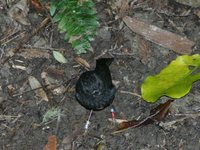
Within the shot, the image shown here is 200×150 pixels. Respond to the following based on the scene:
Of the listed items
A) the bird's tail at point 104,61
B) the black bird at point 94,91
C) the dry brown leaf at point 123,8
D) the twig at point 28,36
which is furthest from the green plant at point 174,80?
the twig at point 28,36

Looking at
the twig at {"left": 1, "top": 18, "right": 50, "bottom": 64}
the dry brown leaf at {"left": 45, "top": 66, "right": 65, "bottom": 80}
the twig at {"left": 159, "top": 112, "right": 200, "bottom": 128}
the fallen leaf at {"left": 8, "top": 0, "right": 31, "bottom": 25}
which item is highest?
the fallen leaf at {"left": 8, "top": 0, "right": 31, "bottom": 25}

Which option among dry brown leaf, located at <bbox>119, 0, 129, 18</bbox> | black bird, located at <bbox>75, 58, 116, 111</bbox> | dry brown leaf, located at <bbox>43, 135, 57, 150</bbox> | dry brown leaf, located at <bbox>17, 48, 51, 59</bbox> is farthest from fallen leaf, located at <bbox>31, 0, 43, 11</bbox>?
dry brown leaf, located at <bbox>43, 135, 57, 150</bbox>

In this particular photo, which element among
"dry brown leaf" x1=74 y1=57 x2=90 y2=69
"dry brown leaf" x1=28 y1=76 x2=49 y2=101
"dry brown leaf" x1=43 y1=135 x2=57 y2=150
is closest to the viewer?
"dry brown leaf" x1=43 y1=135 x2=57 y2=150

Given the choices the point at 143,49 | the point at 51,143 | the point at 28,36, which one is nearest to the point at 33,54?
the point at 28,36

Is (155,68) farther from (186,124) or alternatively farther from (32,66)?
(32,66)

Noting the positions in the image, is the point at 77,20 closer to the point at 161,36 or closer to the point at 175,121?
the point at 161,36

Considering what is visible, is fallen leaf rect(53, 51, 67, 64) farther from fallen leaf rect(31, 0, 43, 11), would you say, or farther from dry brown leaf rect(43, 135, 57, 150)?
dry brown leaf rect(43, 135, 57, 150)
